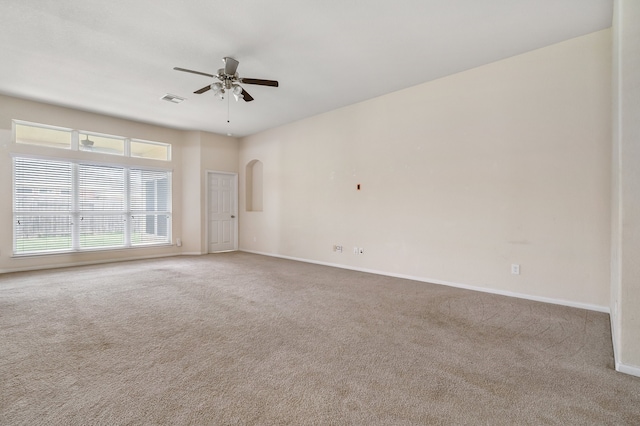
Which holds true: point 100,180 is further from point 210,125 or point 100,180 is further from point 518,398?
point 518,398

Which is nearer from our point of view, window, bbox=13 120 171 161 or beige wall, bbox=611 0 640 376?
beige wall, bbox=611 0 640 376

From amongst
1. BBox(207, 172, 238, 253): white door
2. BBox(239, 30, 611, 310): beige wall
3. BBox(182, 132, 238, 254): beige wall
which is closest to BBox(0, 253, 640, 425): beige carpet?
BBox(239, 30, 611, 310): beige wall

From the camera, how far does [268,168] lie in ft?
23.3

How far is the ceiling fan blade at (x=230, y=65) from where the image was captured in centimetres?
344

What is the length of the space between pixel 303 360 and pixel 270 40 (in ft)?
10.7

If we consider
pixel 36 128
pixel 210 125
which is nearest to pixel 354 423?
pixel 210 125

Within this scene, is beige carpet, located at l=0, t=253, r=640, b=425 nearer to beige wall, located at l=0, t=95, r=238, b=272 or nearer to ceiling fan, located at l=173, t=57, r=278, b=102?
beige wall, located at l=0, t=95, r=238, b=272

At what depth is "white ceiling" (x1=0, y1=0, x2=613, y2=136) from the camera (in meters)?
2.79

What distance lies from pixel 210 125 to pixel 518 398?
6.91 metres

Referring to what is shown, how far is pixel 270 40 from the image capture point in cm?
329

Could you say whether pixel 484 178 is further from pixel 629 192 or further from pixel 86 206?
pixel 86 206

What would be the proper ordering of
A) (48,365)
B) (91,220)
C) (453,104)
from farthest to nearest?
(91,220), (453,104), (48,365)

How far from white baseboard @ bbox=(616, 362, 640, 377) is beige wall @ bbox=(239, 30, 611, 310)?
1492mm

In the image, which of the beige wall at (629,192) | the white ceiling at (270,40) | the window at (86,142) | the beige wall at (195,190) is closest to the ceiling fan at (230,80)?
the white ceiling at (270,40)
